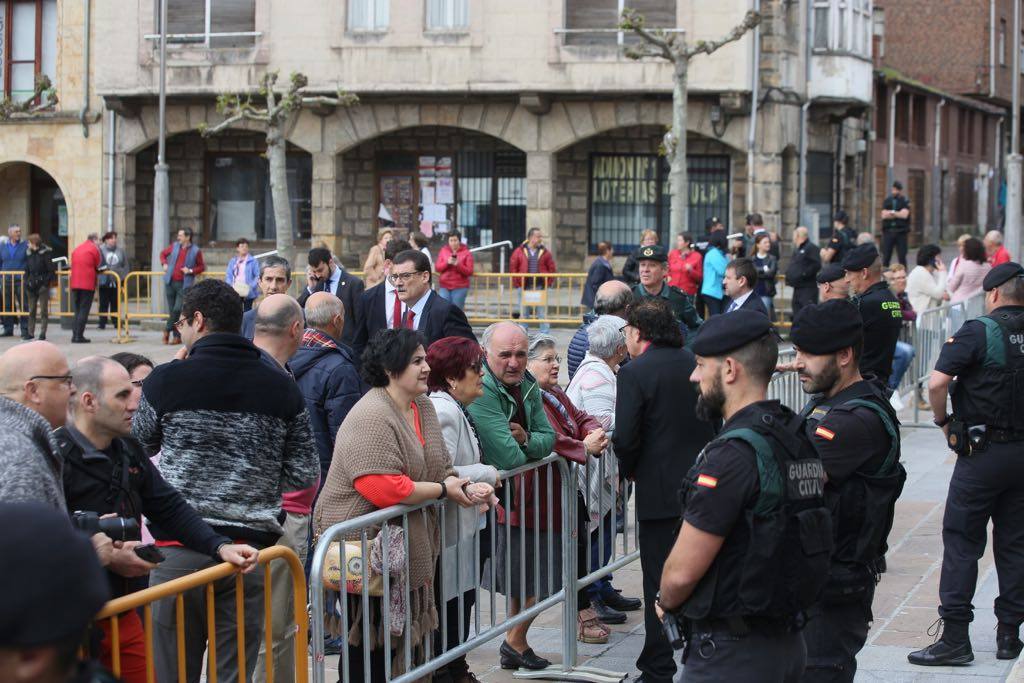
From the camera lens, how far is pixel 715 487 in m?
4.38

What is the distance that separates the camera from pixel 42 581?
2346mm

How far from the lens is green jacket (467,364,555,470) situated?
22.4 ft

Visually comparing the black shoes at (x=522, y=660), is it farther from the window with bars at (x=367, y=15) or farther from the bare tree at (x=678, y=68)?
the window with bars at (x=367, y=15)

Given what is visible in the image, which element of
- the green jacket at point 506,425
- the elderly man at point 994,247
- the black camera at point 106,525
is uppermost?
the elderly man at point 994,247

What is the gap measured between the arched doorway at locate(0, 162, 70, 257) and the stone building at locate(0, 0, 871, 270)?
193cm

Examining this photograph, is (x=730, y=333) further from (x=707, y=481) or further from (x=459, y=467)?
(x=459, y=467)

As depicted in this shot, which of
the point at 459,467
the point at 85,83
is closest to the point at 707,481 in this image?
the point at 459,467

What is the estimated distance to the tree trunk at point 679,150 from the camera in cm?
2506

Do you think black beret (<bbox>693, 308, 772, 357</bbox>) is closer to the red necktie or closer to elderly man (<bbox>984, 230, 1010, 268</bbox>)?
the red necktie

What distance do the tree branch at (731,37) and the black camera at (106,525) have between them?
21144 mm

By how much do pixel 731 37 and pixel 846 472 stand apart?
2072 cm

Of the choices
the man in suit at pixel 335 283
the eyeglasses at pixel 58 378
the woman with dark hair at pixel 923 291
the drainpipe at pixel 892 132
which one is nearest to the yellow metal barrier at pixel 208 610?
the eyeglasses at pixel 58 378

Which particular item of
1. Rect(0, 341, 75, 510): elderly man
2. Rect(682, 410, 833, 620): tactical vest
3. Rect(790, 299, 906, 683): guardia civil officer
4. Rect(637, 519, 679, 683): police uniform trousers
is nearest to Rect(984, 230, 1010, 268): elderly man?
Rect(637, 519, 679, 683): police uniform trousers

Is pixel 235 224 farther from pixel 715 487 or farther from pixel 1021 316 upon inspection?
pixel 715 487
